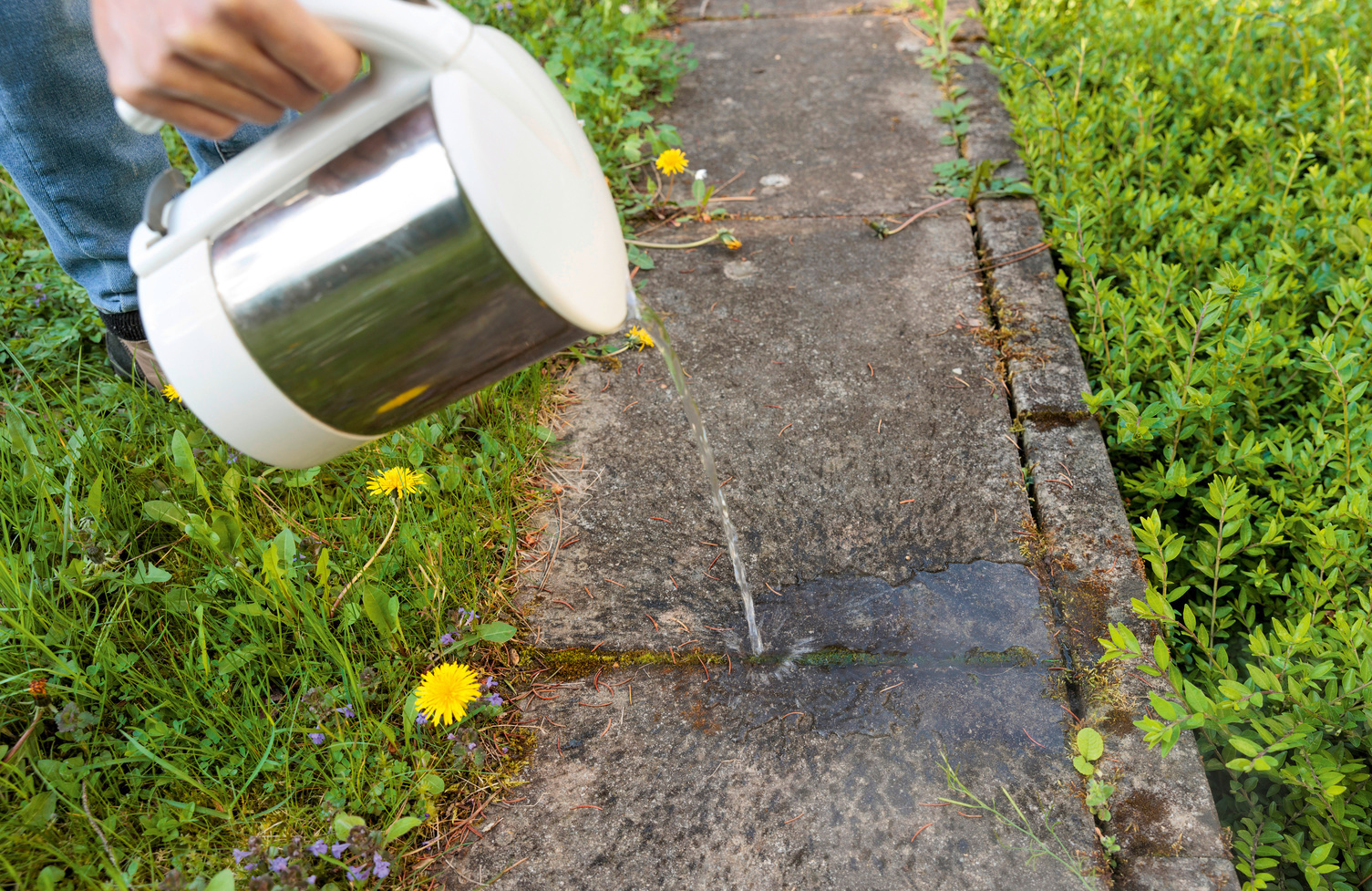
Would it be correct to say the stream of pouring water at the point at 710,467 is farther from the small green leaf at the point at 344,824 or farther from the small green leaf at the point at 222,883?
the small green leaf at the point at 222,883

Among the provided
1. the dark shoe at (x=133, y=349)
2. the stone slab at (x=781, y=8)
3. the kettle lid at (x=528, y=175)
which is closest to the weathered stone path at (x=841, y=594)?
the kettle lid at (x=528, y=175)

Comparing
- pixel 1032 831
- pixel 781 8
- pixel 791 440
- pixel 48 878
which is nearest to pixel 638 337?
pixel 791 440

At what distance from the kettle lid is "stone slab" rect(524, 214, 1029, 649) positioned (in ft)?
2.39

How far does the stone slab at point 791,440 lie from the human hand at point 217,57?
0.91 meters

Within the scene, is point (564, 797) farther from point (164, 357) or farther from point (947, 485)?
point (947, 485)

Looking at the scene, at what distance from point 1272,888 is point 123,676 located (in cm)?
167

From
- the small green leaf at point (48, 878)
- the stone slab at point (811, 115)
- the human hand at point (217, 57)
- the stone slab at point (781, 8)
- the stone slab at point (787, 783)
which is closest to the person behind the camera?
the human hand at point (217, 57)

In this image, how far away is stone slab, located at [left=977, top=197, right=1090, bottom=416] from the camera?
1.75 metres

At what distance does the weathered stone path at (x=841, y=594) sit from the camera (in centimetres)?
117

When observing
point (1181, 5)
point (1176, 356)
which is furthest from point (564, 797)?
point (1181, 5)

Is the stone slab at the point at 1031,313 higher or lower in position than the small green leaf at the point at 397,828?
lower

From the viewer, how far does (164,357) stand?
88cm

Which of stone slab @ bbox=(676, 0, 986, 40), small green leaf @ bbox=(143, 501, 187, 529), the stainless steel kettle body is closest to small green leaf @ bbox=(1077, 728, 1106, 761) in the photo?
the stainless steel kettle body

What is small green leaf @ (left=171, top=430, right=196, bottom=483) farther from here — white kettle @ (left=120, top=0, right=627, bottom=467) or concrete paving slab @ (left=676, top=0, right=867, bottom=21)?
concrete paving slab @ (left=676, top=0, right=867, bottom=21)
